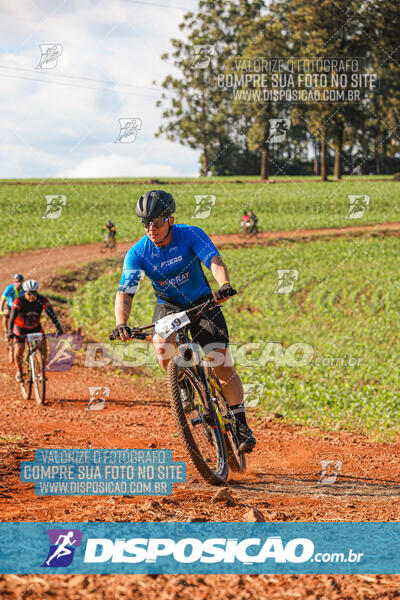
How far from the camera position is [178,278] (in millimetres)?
5730

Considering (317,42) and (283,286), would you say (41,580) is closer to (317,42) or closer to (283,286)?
(283,286)

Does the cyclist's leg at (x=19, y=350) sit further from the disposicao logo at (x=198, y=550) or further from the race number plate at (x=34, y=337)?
the disposicao logo at (x=198, y=550)

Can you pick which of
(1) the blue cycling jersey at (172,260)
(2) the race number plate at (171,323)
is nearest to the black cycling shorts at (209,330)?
(1) the blue cycling jersey at (172,260)

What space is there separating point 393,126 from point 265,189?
47.7 ft

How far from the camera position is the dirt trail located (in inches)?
1021

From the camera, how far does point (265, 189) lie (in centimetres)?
5269

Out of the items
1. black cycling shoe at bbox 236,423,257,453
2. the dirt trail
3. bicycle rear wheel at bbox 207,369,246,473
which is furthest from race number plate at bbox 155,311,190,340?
the dirt trail

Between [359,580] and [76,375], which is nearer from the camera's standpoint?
[359,580]

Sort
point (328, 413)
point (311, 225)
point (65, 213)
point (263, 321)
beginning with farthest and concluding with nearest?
1. point (65, 213)
2. point (311, 225)
3. point (263, 321)
4. point (328, 413)

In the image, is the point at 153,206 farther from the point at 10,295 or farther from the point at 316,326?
the point at 316,326

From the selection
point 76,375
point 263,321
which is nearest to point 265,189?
point 263,321

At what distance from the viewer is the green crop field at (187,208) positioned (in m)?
36.2

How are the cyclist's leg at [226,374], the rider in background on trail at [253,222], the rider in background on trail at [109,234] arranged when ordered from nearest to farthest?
1. the cyclist's leg at [226,374]
2. the rider in background on trail at [109,234]
3. the rider in background on trail at [253,222]

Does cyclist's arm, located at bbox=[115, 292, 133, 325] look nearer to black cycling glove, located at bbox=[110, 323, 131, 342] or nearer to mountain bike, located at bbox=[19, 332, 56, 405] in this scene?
black cycling glove, located at bbox=[110, 323, 131, 342]
